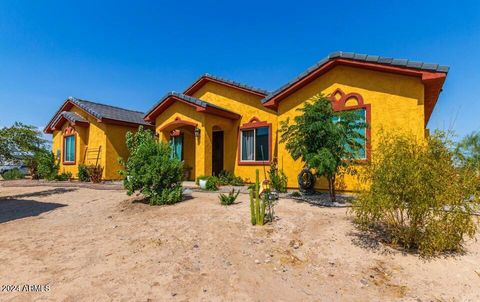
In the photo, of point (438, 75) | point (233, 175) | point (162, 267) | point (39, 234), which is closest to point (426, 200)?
point (162, 267)

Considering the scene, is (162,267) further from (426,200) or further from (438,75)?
(438,75)

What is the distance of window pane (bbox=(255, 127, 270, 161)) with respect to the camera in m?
12.2

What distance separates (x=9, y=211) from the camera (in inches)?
319

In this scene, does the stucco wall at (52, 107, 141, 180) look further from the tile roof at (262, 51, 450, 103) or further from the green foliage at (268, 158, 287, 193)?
the tile roof at (262, 51, 450, 103)

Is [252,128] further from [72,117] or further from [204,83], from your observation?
[72,117]

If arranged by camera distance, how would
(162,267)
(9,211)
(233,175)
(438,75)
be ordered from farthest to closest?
1. (233,175)
2. (9,211)
3. (438,75)
4. (162,267)

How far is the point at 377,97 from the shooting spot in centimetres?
869

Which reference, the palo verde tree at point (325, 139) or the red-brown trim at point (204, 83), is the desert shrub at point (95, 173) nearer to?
the red-brown trim at point (204, 83)

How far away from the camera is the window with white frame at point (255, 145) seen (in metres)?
12.2

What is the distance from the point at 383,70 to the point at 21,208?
13.1 metres

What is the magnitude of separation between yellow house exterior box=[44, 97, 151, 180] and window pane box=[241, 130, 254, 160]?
7.91 m

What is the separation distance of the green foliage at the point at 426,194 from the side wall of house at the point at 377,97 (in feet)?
9.12

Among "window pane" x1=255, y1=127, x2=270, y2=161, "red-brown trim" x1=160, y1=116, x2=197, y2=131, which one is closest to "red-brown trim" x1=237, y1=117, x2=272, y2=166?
"window pane" x1=255, y1=127, x2=270, y2=161

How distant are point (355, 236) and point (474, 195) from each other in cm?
207
